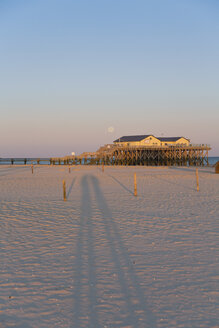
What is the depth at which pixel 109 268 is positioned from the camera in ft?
18.1

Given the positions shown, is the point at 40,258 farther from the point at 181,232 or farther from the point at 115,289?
the point at 181,232

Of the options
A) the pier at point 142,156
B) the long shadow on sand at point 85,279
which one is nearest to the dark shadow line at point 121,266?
the long shadow on sand at point 85,279

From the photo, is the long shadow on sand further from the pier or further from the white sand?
the pier

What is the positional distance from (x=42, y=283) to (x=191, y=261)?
3.14m

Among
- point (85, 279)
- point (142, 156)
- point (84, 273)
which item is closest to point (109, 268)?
point (84, 273)

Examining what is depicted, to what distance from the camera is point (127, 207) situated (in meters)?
11.7

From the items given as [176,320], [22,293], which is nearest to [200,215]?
[176,320]

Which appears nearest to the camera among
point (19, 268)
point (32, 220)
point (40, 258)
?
point (19, 268)

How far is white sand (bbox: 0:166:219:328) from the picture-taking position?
12.9 feet

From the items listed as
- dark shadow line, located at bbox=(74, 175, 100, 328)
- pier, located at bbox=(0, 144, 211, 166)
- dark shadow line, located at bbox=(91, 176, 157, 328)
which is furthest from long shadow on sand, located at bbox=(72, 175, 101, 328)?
pier, located at bbox=(0, 144, 211, 166)

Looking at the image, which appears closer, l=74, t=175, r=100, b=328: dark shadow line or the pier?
l=74, t=175, r=100, b=328: dark shadow line

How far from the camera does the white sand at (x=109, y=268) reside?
3939 millimetres

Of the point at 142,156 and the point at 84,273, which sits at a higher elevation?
the point at 142,156

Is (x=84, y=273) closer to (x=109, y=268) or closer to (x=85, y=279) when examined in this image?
(x=85, y=279)
